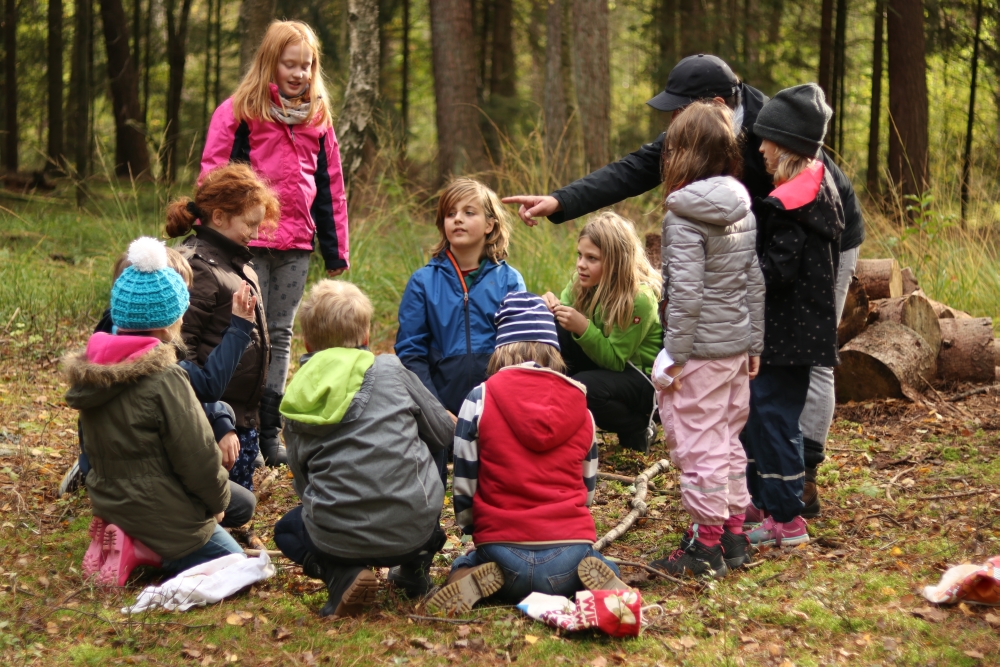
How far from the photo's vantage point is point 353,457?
3.00 metres

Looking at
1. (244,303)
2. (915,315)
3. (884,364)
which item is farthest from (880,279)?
(244,303)

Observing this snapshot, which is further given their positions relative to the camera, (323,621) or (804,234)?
(804,234)

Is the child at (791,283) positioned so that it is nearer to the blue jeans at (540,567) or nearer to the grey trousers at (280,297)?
the blue jeans at (540,567)

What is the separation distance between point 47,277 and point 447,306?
162 inches

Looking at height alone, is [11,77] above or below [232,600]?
above

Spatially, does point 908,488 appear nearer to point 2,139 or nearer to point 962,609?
point 962,609

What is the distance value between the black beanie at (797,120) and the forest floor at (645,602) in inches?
62.9

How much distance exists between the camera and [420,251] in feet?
24.6

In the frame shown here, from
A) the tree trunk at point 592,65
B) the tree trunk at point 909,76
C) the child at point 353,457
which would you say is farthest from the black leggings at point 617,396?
the tree trunk at point 909,76

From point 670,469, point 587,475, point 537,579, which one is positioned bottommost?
point 670,469

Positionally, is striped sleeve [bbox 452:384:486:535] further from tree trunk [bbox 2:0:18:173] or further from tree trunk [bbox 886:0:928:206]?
tree trunk [bbox 2:0:18:173]

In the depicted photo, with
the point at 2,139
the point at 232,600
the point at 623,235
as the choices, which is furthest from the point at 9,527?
the point at 2,139

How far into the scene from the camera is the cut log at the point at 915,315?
18.9 feet

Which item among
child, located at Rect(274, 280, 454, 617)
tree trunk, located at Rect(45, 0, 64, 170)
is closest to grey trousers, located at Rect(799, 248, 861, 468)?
child, located at Rect(274, 280, 454, 617)
